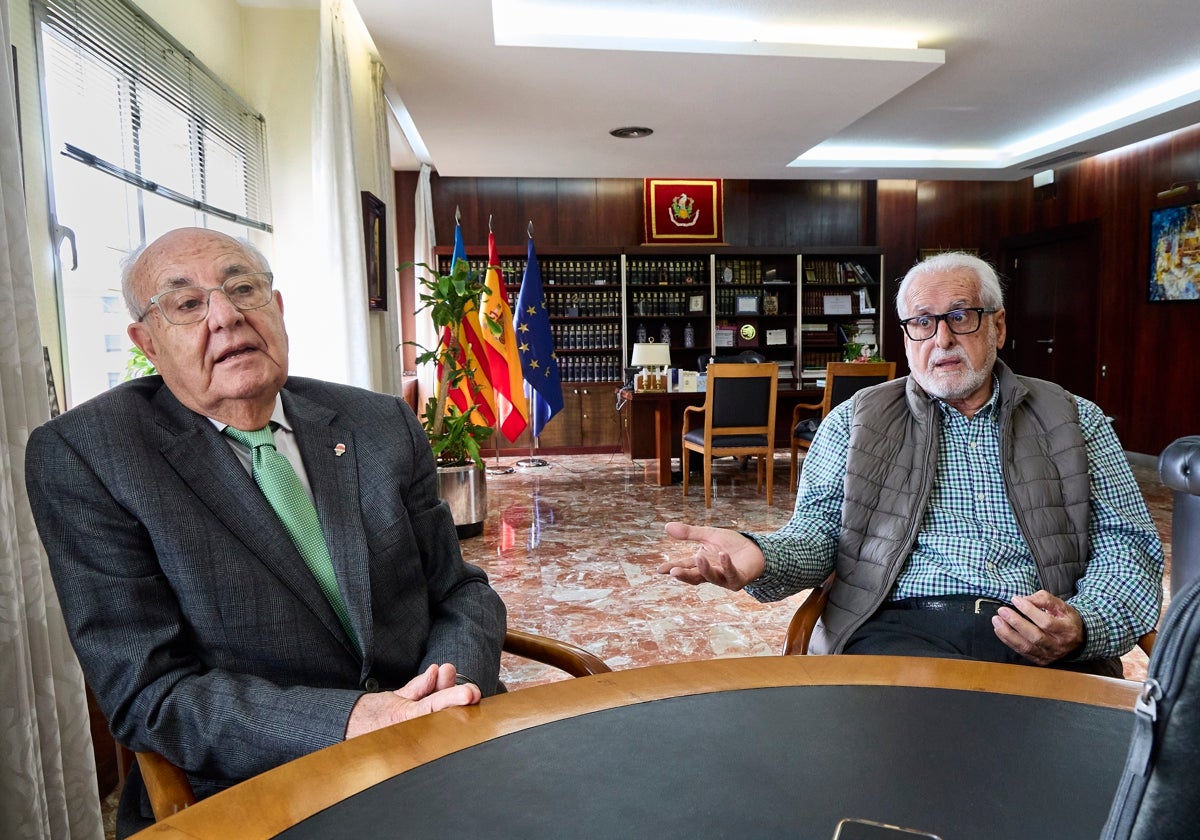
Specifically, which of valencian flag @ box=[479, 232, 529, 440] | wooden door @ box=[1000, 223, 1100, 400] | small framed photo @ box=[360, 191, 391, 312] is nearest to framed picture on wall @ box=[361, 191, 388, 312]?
small framed photo @ box=[360, 191, 391, 312]

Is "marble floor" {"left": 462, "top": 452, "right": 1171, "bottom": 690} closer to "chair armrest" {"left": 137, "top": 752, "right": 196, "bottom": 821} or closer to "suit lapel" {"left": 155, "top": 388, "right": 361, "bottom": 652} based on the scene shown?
"suit lapel" {"left": 155, "top": 388, "right": 361, "bottom": 652}

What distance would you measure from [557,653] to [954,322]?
1.18 meters

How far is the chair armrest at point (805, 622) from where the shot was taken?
1.54 meters

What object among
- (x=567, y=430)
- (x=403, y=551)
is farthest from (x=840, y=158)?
(x=403, y=551)

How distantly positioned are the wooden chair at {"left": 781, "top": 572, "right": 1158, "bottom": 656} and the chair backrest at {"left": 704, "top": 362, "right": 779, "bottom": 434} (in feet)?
13.2

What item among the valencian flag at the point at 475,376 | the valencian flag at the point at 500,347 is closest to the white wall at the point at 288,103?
the valencian flag at the point at 475,376

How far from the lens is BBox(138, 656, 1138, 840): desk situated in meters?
0.66

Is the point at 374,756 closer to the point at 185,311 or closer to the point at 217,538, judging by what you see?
the point at 217,538

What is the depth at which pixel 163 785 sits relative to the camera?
1.00m

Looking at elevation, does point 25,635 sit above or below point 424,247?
below

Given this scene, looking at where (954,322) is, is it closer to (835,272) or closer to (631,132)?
(631,132)

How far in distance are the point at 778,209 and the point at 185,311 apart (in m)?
8.63

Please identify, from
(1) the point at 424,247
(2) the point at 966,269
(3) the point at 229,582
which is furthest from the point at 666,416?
(3) the point at 229,582

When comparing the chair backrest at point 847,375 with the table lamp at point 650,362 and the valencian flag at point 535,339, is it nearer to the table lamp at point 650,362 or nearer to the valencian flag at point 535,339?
the table lamp at point 650,362
